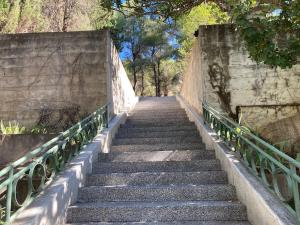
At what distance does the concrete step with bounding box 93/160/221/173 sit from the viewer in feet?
17.7

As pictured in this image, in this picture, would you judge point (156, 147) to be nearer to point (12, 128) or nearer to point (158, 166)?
point (158, 166)

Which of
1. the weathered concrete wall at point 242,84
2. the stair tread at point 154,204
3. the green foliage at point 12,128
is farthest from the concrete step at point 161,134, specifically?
the stair tread at point 154,204

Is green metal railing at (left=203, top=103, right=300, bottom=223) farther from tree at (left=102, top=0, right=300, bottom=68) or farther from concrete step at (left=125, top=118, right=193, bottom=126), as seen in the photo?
concrete step at (left=125, top=118, right=193, bottom=126)

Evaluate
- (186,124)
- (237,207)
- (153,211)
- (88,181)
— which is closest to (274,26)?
(237,207)

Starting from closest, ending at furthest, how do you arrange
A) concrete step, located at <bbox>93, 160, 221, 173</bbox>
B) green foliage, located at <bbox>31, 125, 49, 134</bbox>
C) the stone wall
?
concrete step, located at <bbox>93, 160, 221, 173</bbox>
green foliage, located at <bbox>31, 125, 49, 134</bbox>
the stone wall

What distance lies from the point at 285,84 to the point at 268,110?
2.16 feet

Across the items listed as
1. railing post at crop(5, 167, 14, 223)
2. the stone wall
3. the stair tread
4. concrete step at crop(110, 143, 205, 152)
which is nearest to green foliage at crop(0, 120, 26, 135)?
the stone wall

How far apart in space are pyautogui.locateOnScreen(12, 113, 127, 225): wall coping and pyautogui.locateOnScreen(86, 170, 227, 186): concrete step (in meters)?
0.26

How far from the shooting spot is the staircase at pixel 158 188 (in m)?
4.05

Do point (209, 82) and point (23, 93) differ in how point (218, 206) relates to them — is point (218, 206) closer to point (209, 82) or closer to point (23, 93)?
point (209, 82)

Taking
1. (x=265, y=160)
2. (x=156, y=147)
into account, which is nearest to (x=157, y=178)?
(x=156, y=147)

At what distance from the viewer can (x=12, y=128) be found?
7.50 metres

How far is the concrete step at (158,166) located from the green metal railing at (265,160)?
1.51 ft

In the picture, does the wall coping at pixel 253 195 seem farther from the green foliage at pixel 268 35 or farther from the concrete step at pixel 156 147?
the green foliage at pixel 268 35
